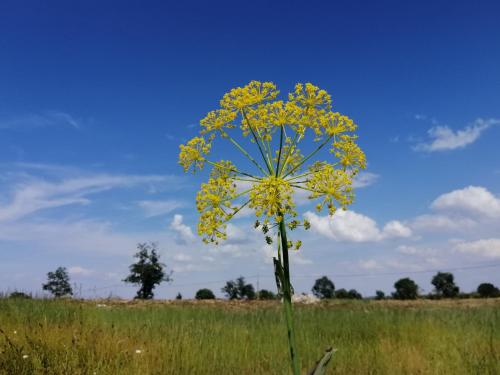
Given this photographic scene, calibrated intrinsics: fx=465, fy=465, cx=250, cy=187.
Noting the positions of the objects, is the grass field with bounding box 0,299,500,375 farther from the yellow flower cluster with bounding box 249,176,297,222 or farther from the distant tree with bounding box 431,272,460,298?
the distant tree with bounding box 431,272,460,298

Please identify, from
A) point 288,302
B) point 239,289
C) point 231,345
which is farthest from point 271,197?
point 239,289

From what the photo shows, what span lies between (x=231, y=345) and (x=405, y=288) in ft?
201

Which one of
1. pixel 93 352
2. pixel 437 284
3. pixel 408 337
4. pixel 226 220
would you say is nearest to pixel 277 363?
pixel 93 352

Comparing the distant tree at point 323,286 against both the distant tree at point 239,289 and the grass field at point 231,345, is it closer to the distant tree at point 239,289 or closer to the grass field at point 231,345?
the distant tree at point 239,289

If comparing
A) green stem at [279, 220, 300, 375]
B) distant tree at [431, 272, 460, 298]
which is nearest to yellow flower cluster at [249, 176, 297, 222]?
green stem at [279, 220, 300, 375]

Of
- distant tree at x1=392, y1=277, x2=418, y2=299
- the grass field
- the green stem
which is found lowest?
the grass field

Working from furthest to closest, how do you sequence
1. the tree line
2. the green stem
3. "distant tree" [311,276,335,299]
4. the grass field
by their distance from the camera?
1. "distant tree" [311,276,335,299]
2. the tree line
3. the grass field
4. the green stem

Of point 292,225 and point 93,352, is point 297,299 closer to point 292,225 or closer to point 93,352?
A: point 93,352

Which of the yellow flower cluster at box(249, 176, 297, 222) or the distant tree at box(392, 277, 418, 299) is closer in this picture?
the yellow flower cluster at box(249, 176, 297, 222)

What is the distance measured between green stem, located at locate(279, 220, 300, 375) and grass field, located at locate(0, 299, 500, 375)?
429cm

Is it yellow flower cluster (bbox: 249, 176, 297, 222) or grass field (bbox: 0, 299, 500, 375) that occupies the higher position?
yellow flower cluster (bbox: 249, 176, 297, 222)

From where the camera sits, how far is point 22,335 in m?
7.27

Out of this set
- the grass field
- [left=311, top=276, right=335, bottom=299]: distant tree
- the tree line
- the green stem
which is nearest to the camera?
the green stem

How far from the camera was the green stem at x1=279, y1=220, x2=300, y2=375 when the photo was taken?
7.38ft
